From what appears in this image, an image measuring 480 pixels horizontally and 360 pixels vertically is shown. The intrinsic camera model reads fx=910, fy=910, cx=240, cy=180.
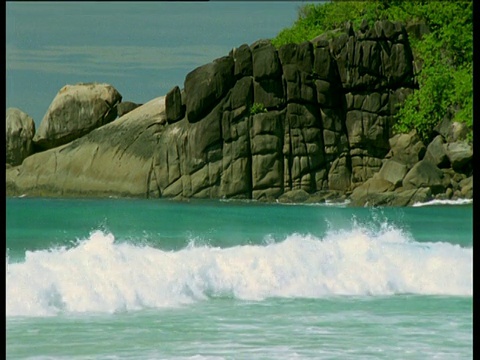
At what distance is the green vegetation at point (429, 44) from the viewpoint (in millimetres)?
12938

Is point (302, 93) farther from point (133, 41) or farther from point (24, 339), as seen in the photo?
point (24, 339)

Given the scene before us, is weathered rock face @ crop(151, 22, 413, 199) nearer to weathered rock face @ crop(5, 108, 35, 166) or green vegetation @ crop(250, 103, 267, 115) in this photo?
green vegetation @ crop(250, 103, 267, 115)

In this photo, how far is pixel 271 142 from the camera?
13.2 m

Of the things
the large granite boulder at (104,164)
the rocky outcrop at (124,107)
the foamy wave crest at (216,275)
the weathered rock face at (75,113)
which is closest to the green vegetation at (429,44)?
the large granite boulder at (104,164)

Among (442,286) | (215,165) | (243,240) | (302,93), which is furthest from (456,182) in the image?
(442,286)

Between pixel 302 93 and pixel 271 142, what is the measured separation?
94 cm

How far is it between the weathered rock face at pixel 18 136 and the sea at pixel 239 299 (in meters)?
4.36

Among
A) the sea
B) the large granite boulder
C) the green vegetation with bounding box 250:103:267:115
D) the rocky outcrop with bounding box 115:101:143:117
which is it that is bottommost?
the sea

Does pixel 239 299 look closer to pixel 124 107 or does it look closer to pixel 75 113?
pixel 124 107

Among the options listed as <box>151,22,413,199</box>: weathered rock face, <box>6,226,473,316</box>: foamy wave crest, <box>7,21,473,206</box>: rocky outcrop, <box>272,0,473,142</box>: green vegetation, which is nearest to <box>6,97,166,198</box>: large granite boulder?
<box>7,21,473,206</box>: rocky outcrop

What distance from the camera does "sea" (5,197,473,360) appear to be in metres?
4.35

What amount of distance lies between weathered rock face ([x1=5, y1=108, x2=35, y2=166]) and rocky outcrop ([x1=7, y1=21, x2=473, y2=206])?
0.37 m

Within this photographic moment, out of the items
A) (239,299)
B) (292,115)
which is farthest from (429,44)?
(239,299)

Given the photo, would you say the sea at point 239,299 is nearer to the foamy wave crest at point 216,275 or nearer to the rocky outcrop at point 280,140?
the foamy wave crest at point 216,275
